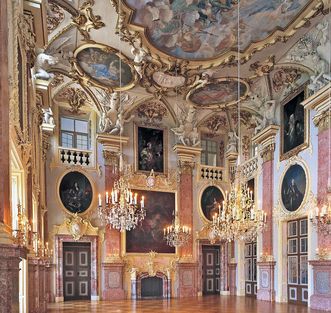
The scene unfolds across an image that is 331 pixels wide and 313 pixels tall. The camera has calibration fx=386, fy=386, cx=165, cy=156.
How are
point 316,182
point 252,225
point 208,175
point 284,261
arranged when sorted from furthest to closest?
point 208,175 → point 284,261 → point 316,182 → point 252,225

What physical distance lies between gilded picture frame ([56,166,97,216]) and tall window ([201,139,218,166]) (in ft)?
18.1

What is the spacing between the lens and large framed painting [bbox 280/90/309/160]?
41.8 ft

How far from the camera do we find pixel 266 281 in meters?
14.0

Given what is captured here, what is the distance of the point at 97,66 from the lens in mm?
13141

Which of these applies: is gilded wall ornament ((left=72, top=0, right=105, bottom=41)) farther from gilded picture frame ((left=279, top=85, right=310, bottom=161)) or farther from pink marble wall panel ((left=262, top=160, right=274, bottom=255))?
pink marble wall panel ((left=262, top=160, right=274, bottom=255))

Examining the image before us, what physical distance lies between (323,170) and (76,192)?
9105 mm

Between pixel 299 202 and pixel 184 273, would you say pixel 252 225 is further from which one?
pixel 184 273

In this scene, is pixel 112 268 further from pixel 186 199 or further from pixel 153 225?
pixel 186 199

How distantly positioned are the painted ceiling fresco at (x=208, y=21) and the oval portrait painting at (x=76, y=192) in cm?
631

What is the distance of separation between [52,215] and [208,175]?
7026mm

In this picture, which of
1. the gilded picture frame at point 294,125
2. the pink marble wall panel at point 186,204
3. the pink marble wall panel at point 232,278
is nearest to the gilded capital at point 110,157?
the pink marble wall panel at point 186,204

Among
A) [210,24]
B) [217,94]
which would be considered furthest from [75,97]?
[210,24]

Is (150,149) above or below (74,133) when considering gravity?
below

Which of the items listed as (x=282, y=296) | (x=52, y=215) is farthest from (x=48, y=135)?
(x=282, y=296)
